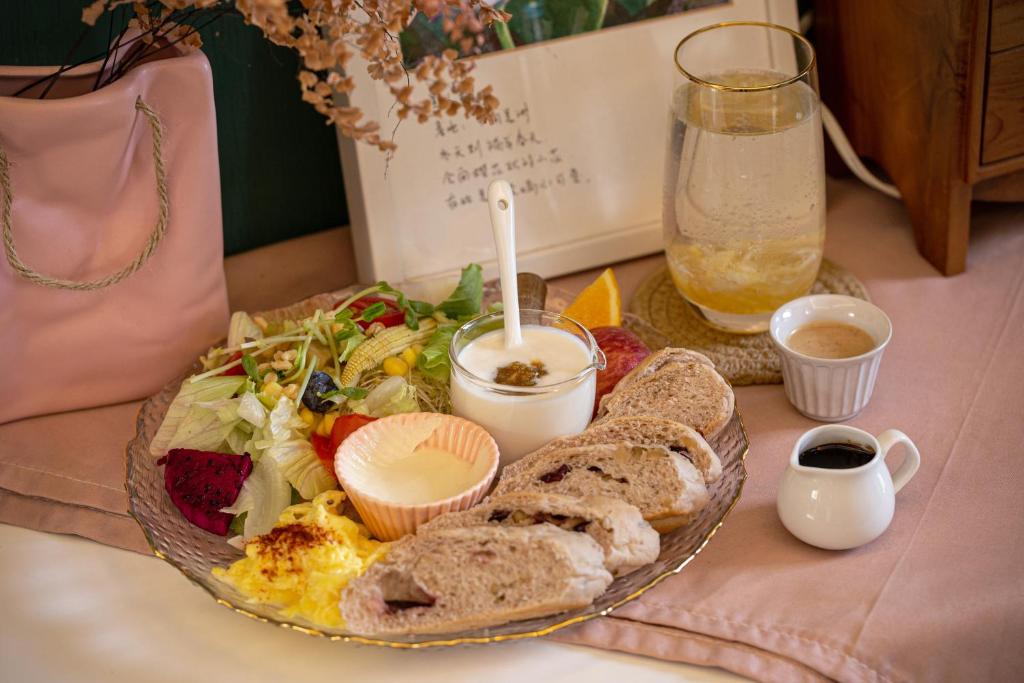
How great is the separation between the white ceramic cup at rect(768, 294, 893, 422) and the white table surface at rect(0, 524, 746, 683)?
398 millimetres

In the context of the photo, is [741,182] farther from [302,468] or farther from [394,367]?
[302,468]

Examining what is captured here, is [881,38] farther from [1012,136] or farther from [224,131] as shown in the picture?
[224,131]

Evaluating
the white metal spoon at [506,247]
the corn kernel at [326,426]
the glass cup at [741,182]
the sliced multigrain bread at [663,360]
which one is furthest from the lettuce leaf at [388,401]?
the glass cup at [741,182]

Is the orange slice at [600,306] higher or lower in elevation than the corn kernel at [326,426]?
higher

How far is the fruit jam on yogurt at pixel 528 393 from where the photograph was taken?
1188mm

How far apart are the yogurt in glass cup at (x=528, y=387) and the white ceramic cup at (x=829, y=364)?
0.80 feet

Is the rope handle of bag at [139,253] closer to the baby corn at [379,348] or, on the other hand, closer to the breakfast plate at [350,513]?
the breakfast plate at [350,513]

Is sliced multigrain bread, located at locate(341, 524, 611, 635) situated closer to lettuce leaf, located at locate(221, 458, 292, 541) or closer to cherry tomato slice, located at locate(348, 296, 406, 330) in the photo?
lettuce leaf, located at locate(221, 458, 292, 541)

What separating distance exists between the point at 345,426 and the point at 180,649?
0.95 ft

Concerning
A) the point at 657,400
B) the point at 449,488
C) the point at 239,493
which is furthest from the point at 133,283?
the point at 657,400

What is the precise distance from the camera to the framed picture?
1.50m

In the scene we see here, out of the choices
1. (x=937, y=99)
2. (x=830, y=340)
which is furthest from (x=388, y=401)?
(x=937, y=99)

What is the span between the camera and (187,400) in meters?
1.30

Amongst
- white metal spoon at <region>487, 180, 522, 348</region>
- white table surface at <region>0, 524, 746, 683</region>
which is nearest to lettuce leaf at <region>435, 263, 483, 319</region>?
white metal spoon at <region>487, 180, 522, 348</region>
